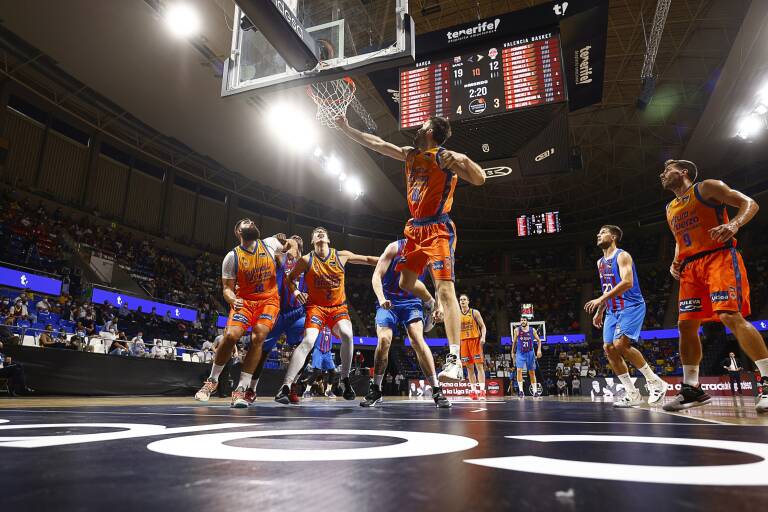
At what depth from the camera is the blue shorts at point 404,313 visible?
474cm

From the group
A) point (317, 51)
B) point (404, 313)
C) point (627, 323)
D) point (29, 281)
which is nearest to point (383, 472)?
point (404, 313)

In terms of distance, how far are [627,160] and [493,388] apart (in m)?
13.7

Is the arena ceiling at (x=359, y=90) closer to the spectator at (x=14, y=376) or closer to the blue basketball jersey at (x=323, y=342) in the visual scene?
the blue basketball jersey at (x=323, y=342)

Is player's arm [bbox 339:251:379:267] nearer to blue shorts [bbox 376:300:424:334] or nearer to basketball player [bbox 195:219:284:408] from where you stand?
blue shorts [bbox 376:300:424:334]

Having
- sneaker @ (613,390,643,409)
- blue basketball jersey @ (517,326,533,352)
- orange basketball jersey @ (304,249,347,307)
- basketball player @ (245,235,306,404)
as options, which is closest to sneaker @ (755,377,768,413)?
sneaker @ (613,390,643,409)

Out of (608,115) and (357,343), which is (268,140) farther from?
(608,115)

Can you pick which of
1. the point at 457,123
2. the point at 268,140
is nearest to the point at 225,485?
the point at 457,123

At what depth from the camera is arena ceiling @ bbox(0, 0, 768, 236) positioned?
468 inches

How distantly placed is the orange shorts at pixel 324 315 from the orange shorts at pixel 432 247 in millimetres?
1457

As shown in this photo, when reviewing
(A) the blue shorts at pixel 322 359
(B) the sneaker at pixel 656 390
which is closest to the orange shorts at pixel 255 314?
(A) the blue shorts at pixel 322 359

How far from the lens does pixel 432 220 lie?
3.62 metres

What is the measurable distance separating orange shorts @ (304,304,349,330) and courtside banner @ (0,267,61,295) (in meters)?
10.8

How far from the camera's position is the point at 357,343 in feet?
78.8

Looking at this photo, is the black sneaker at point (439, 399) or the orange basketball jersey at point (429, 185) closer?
the orange basketball jersey at point (429, 185)
